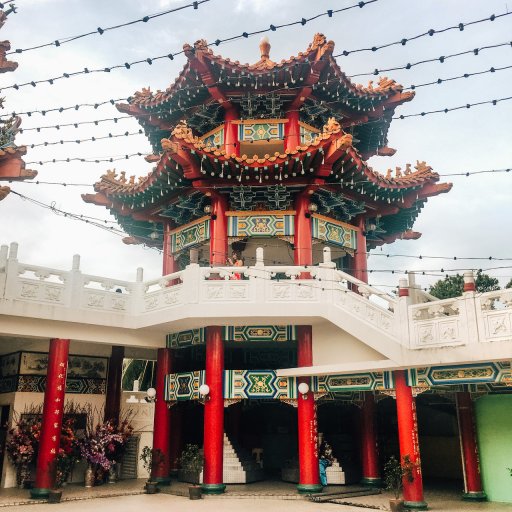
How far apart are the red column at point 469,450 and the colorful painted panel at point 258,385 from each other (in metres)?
3.78

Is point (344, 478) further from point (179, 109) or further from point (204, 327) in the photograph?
point (179, 109)

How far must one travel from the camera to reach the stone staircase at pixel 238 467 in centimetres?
1440

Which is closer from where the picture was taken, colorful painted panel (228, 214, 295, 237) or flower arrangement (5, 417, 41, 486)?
flower arrangement (5, 417, 41, 486)

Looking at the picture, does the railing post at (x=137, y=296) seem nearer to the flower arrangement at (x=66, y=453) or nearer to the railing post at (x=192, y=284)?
the railing post at (x=192, y=284)

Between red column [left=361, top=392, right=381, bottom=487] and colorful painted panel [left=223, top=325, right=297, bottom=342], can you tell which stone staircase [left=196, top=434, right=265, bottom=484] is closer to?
red column [left=361, top=392, right=381, bottom=487]

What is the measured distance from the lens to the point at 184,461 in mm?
13570

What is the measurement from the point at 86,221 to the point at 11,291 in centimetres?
356

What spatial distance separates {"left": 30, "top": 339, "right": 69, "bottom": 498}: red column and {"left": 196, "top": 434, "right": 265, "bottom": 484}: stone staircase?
11.6 ft

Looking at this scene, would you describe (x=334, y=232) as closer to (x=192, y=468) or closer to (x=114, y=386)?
(x=192, y=468)

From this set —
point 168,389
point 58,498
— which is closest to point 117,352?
point 168,389

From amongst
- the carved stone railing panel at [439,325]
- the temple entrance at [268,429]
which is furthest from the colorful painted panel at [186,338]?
the carved stone railing panel at [439,325]

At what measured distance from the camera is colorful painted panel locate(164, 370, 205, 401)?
13.7 m

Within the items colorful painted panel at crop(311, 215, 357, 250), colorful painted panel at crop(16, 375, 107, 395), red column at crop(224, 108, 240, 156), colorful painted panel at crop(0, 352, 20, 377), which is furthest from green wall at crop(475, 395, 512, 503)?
colorful painted panel at crop(0, 352, 20, 377)

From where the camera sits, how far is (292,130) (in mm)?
15922
